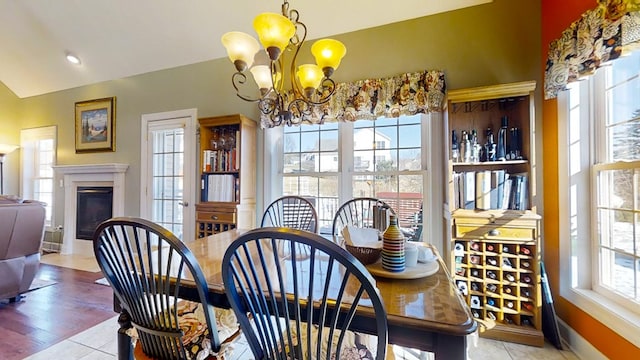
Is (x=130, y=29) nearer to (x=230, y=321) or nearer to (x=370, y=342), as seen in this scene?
(x=230, y=321)

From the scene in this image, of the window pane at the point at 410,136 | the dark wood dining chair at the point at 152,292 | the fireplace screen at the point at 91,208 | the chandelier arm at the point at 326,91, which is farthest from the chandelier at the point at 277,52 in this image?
the fireplace screen at the point at 91,208

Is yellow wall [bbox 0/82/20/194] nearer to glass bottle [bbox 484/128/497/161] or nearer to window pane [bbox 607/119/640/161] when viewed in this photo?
glass bottle [bbox 484/128/497/161]

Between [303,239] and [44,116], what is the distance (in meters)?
6.27

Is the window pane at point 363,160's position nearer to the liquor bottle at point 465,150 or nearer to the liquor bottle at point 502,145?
the liquor bottle at point 465,150

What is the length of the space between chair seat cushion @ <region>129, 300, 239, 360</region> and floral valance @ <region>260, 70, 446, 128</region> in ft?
5.72

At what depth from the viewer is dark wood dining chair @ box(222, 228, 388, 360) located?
2.33 ft

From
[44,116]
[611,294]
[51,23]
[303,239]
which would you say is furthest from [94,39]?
[611,294]

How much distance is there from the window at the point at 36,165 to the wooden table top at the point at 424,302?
18.1 feet

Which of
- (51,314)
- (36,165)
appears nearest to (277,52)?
(51,314)

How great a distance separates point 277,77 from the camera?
1.81m

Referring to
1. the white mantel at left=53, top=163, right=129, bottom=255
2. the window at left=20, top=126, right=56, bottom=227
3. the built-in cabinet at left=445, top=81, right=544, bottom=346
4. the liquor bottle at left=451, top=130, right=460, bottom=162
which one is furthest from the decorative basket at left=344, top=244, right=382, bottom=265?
the window at left=20, top=126, right=56, bottom=227

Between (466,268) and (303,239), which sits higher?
(303,239)

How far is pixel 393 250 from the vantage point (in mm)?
1141

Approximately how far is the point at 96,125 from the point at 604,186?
19.6 feet
